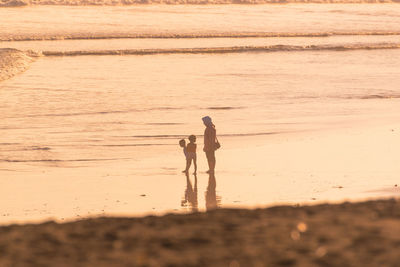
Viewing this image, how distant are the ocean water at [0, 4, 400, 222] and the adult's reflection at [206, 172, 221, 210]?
0.10ft

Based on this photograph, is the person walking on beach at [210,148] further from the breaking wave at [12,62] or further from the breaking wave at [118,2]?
the breaking wave at [118,2]

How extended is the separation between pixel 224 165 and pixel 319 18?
252 ft

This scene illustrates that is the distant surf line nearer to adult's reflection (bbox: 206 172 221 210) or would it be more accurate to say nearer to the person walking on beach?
the person walking on beach

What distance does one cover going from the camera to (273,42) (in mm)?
62250

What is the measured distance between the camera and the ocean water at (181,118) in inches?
601

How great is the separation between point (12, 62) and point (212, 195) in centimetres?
2956

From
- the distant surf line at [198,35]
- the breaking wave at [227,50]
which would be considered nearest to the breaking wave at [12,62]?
the breaking wave at [227,50]

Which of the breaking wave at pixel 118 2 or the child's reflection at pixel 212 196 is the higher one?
the child's reflection at pixel 212 196

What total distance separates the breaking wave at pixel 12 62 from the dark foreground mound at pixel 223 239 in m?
28.5

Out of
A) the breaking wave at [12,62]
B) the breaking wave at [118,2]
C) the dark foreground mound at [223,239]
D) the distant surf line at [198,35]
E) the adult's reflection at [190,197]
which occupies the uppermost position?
the dark foreground mound at [223,239]

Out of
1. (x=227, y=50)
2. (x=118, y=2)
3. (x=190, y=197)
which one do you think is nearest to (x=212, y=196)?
(x=190, y=197)

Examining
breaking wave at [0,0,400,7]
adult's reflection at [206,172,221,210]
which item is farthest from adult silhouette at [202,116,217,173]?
breaking wave at [0,0,400,7]

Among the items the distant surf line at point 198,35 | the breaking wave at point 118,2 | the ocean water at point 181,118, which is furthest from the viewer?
→ the breaking wave at point 118,2

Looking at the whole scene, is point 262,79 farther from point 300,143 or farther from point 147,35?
point 147,35
